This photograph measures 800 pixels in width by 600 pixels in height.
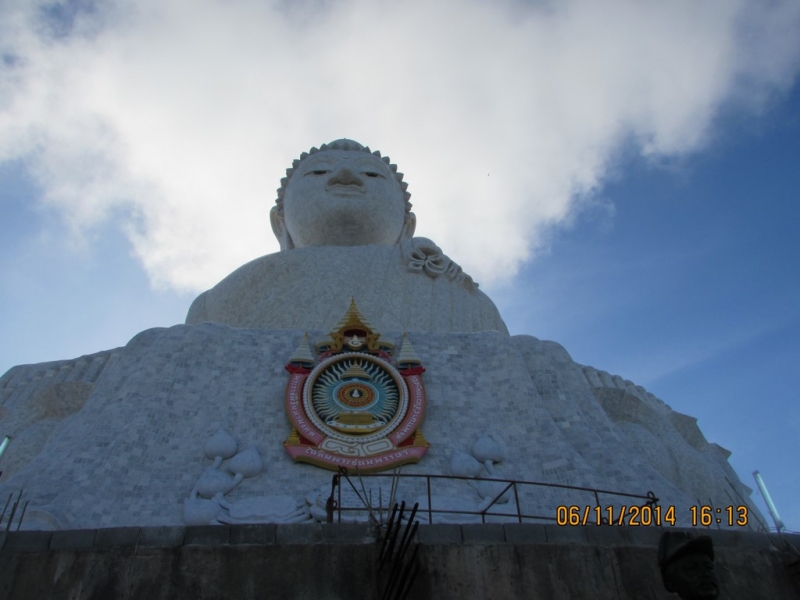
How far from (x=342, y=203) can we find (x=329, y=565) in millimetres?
9651

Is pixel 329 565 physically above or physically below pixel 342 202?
below

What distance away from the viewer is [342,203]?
14.1 meters

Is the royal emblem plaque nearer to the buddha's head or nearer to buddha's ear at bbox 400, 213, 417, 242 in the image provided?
the buddha's head

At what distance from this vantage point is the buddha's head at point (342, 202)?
14125 millimetres

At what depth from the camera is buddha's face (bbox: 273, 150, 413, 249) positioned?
1412 centimetres

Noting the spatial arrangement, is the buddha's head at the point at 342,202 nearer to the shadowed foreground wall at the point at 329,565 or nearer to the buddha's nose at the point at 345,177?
the buddha's nose at the point at 345,177

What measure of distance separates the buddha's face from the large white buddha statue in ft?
0.06

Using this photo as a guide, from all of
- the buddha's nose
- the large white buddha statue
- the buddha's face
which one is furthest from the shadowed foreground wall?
the buddha's nose

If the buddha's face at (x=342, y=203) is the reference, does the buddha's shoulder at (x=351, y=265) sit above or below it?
below
